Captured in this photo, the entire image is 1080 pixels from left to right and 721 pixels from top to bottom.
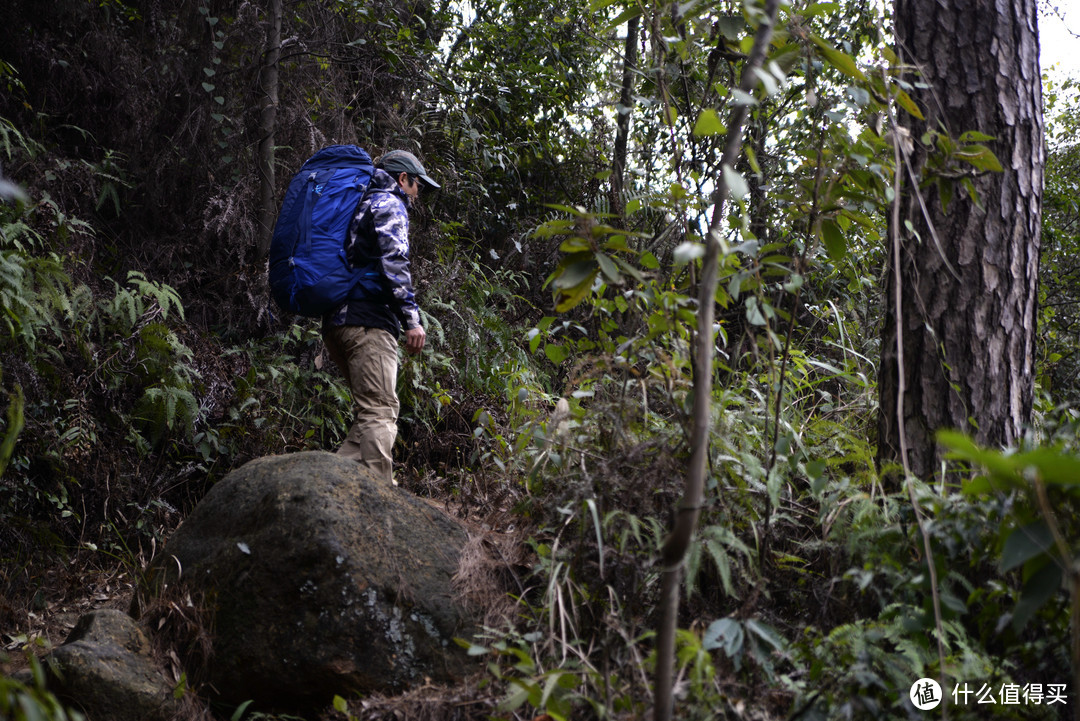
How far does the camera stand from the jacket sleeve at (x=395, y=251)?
4270mm

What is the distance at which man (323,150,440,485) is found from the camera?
14.1 ft

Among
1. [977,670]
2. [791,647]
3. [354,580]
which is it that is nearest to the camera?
[977,670]

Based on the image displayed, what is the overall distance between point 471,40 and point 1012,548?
9.16 metres

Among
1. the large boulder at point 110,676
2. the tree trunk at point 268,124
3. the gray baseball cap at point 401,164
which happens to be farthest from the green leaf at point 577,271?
the tree trunk at point 268,124

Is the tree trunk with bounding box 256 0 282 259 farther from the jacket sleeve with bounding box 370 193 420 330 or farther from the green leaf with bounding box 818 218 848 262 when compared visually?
the green leaf with bounding box 818 218 848 262

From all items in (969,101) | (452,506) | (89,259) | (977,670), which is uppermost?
(969,101)

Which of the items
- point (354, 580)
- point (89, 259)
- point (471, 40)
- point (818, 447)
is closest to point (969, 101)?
point (818, 447)

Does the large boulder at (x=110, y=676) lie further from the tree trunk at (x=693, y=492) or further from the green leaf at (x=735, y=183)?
the green leaf at (x=735, y=183)

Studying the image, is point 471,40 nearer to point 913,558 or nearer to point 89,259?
point 89,259

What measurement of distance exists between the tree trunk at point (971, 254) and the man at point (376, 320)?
2.59m

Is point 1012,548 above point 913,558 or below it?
above

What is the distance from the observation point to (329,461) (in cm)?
365

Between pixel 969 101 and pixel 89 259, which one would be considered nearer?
pixel 969 101

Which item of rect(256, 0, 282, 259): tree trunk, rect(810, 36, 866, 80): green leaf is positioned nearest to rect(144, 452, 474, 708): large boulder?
rect(810, 36, 866, 80): green leaf
